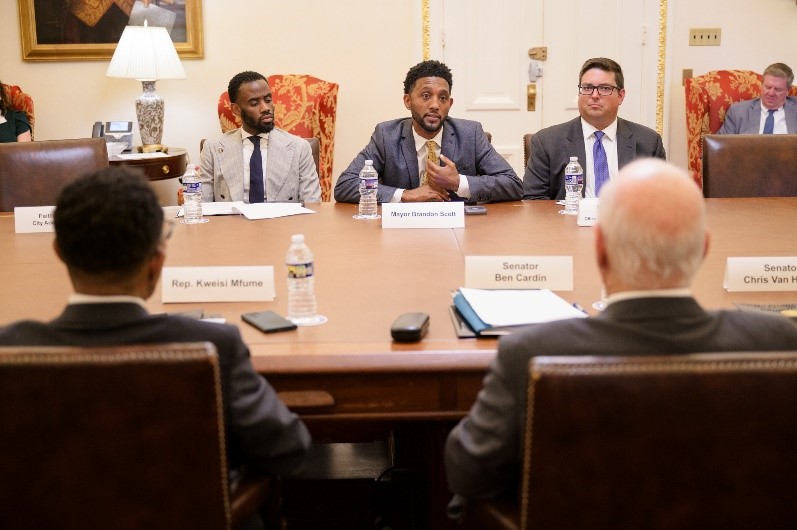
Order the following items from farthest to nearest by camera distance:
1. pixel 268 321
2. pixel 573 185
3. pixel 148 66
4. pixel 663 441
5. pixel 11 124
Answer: pixel 11 124 < pixel 148 66 < pixel 573 185 < pixel 268 321 < pixel 663 441

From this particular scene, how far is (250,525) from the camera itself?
152cm

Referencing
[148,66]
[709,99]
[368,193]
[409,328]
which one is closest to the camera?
[409,328]

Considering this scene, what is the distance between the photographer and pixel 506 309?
185cm

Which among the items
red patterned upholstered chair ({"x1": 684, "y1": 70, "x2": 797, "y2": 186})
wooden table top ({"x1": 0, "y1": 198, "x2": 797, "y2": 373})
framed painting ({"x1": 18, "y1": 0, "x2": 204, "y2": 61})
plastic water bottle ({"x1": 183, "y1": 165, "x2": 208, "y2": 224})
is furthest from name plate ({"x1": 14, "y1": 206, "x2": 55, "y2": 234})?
red patterned upholstered chair ({"x1": 684, "y1": 70, "x2": 797, "y2": 186})

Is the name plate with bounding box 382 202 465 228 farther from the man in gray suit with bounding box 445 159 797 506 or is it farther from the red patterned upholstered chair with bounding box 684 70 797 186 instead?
the red patterned upholstered chair with bounding box 684 70 797 186

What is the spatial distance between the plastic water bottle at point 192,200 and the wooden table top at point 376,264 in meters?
0.05

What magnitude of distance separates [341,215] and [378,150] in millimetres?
622

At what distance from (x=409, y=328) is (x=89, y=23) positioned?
15.8 feet

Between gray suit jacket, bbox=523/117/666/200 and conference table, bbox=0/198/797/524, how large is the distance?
326 mm

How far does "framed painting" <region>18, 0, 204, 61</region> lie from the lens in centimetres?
570

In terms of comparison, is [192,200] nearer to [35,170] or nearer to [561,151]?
[35,170]

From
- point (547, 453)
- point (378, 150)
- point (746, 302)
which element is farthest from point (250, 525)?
point (378, 150)

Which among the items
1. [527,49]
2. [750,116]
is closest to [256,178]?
Answer: [527,49]

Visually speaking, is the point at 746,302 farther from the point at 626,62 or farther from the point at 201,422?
the point at 626,62
